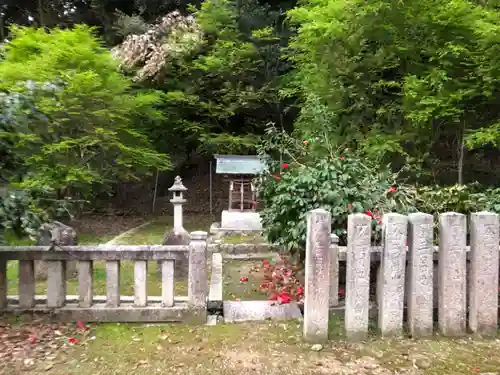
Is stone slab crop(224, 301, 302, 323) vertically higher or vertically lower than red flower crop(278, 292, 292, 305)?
lower

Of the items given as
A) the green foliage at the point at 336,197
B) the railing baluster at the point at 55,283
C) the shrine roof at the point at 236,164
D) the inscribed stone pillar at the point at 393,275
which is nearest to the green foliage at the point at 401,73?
the green foliage at the point at 336,197

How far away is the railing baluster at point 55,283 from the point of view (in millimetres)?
3613

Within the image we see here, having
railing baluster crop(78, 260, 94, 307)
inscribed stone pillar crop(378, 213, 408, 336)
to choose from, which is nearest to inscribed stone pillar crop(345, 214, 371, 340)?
inscribed stone pillar crop(378, 213, 408, 336)

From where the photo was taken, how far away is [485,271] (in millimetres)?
3342

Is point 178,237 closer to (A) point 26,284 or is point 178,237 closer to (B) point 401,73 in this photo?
(A) point 26,284

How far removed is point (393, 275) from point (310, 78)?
6898 millimetres

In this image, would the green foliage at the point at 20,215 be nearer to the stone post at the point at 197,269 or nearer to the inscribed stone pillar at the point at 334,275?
the stone post at the point at 197,269

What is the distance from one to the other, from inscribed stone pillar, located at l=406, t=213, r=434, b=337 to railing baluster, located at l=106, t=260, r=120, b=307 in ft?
9.17

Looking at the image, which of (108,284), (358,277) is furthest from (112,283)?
(358,277)

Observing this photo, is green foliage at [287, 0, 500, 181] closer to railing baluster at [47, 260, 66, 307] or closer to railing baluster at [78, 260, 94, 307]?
railing baluster at [78, 260, 94, 307]

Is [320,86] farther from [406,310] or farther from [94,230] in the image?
[94,230]

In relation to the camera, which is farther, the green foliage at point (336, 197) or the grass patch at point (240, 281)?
the grass patch at point (240, 281)

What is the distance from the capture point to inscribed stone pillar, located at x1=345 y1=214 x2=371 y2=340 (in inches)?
129

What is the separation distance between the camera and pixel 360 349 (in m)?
3.17
